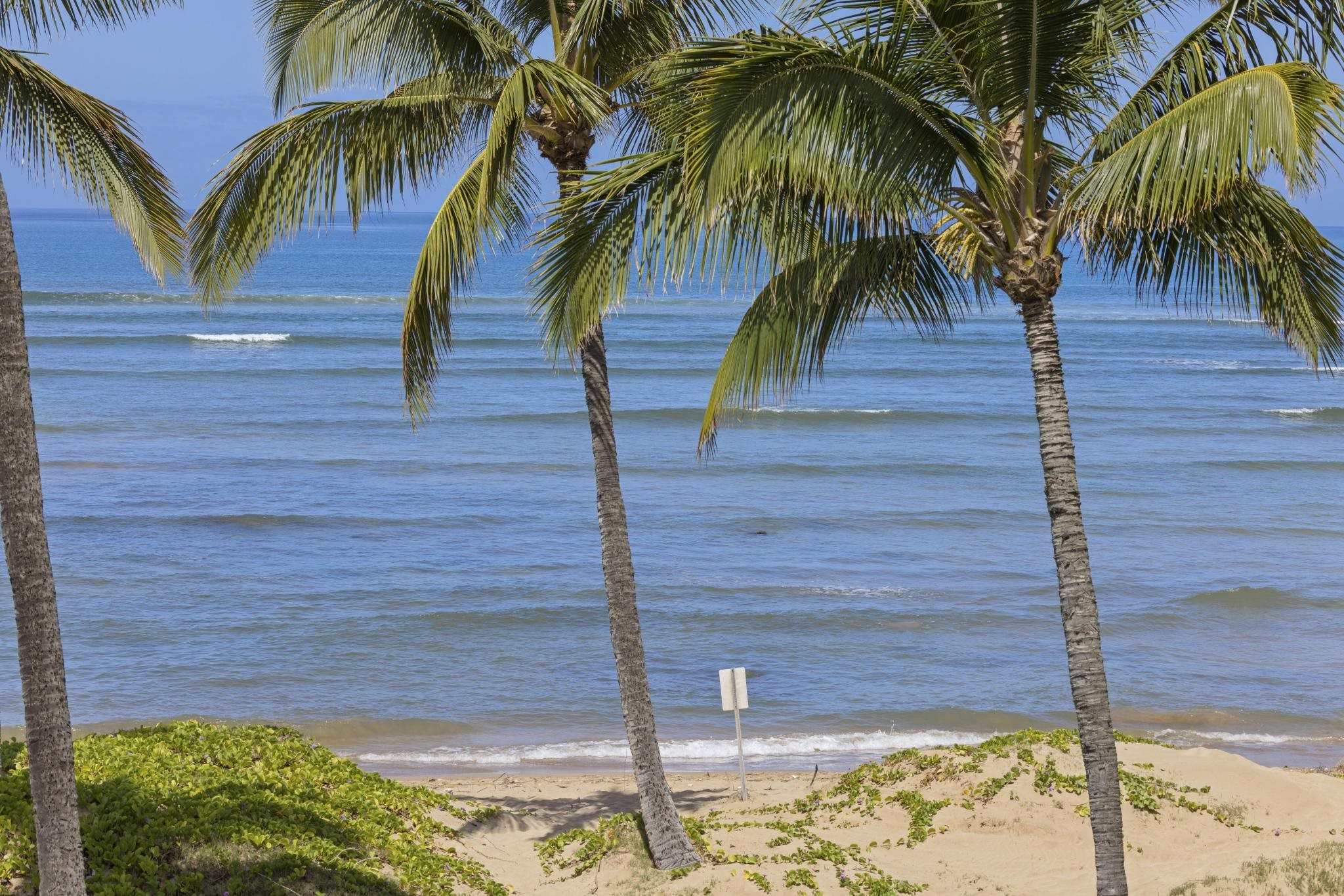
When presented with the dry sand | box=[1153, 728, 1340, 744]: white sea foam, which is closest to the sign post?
the dry sand

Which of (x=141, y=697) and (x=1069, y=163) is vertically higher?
(x=1069, y=163)

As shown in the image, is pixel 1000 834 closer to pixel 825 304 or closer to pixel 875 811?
pixel 875 811

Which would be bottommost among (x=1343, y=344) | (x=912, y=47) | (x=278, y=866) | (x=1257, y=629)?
(x=1257, y=629)

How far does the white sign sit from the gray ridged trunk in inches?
73.6

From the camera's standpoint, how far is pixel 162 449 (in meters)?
29.1

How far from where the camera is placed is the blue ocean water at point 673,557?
14.2 metres

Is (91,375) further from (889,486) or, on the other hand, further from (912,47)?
(912,47)

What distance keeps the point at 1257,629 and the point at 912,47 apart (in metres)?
13.7

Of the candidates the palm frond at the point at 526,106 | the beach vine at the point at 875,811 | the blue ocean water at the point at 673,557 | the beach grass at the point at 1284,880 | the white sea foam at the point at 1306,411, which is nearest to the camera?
the palm frond at the point at 526,106

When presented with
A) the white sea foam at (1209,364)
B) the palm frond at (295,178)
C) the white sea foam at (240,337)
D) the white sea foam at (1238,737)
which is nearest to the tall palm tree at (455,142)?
the palm frond at (295,178)

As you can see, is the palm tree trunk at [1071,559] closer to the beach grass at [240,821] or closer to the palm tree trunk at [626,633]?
the palm tree trunk at [626,633]

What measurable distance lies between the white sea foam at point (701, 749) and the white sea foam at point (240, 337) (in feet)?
127

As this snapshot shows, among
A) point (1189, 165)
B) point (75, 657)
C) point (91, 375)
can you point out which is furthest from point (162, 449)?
point (1189, 165)

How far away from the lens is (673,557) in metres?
20.8
